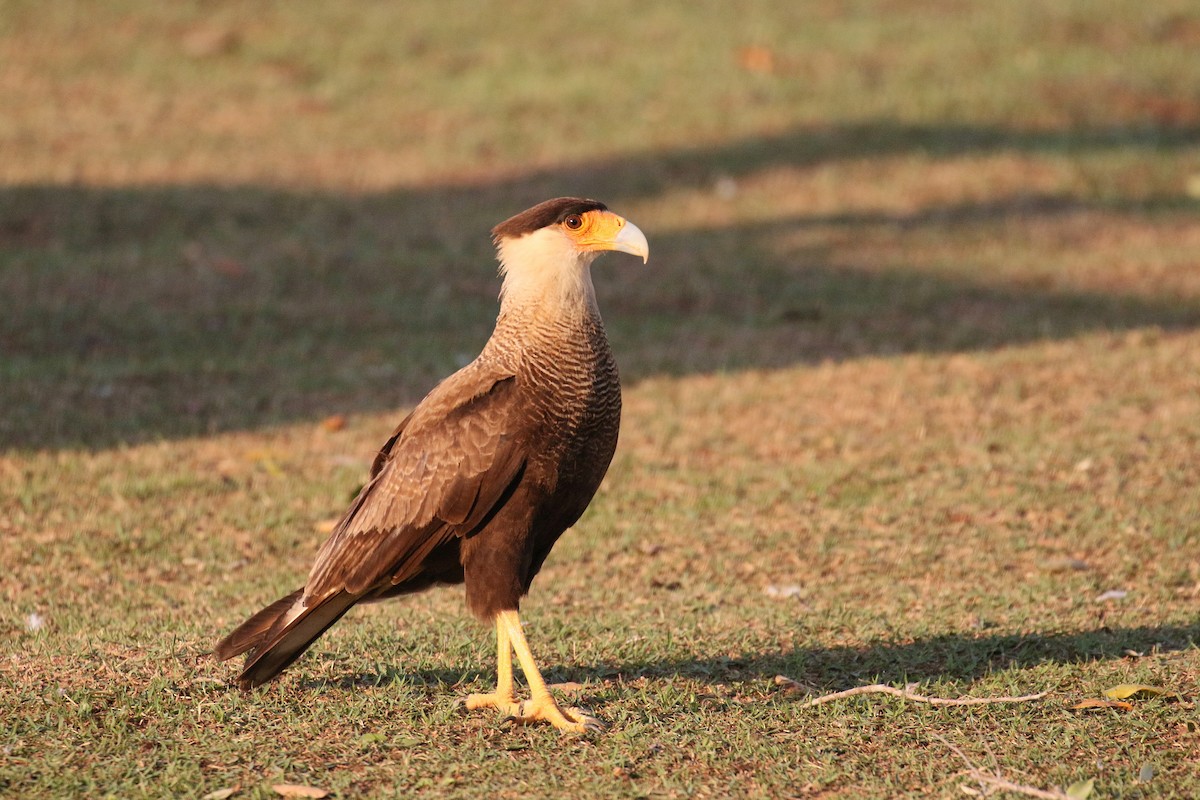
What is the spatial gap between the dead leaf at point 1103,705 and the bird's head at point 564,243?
210 centimetres

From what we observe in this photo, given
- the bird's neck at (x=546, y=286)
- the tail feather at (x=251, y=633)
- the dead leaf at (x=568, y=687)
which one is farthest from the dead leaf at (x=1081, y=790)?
the tail feather at (x=251, y=633)

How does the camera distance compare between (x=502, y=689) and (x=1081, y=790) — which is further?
(x=502, y=689)

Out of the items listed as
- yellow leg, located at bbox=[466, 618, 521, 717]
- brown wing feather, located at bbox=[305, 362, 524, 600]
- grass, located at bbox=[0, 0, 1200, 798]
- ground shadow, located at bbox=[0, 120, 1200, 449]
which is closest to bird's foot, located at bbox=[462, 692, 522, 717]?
yellow leg, located at bbox=[466, 618, 521, 717]

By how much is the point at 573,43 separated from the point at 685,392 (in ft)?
28.5

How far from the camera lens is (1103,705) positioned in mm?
5055

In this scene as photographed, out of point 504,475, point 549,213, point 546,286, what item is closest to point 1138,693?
point 504,475

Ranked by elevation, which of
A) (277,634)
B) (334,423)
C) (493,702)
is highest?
(277,634)

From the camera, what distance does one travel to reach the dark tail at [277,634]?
194 inches

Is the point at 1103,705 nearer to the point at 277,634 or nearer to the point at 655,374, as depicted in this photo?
the point at 277,634

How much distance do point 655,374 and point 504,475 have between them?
500 cm

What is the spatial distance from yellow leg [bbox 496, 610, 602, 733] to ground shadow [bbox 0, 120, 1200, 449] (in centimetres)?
420

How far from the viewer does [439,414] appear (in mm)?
5016

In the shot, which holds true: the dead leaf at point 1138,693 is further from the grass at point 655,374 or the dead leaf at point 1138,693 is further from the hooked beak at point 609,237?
the hooked beak at point 609,237

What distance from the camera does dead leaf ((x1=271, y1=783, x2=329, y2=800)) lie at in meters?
4.27
